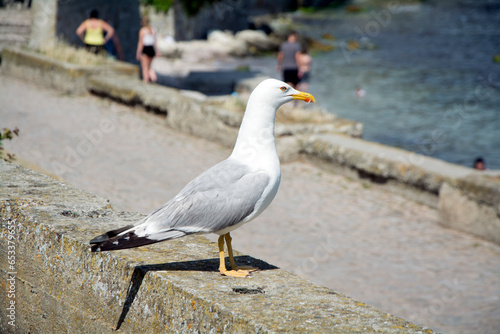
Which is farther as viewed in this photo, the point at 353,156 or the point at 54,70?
the point at 54,70

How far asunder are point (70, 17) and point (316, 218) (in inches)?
412

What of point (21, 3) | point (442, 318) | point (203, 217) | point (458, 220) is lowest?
point (442, 318)

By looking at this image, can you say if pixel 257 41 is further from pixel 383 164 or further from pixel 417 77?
pixel 383 164

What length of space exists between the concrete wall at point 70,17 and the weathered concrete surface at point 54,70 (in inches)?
37.3

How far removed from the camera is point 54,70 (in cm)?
1285

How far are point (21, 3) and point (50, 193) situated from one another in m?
14.1

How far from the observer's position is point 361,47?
31.0 metres

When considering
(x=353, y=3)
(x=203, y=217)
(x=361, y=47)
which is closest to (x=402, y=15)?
(x=353, y=3)

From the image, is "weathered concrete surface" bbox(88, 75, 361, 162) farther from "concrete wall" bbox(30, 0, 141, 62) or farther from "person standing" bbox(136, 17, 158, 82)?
"concrete wall" bbox(30, 0, 141, 62)

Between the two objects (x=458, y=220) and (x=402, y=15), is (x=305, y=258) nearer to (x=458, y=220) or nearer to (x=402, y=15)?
(x=458, y=220)

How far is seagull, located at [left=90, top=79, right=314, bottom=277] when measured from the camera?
291cm

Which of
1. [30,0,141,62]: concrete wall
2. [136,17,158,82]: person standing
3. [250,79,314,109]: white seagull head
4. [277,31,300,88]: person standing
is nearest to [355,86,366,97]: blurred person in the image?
[277,31,300,88]: person standing

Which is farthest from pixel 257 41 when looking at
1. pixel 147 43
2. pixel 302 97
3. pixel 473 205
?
pixel 302 97

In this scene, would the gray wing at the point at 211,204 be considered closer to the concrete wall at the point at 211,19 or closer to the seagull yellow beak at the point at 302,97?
the seagull yellow beak at the point at 302,97
